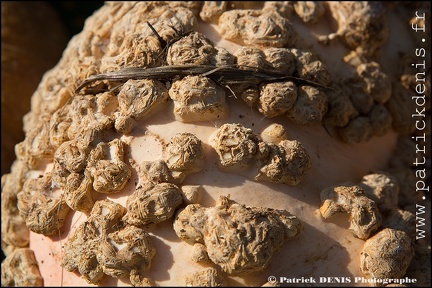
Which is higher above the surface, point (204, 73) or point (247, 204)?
point (204, 73)

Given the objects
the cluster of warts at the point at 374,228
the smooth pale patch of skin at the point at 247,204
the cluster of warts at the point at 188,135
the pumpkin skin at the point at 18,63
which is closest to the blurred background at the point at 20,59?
the pumpkin skin at the point at 18,63

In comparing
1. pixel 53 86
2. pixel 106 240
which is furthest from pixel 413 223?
pixel 53 86

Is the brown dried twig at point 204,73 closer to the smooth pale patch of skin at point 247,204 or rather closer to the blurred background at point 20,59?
the smooth pale patch of skin at point 247,204

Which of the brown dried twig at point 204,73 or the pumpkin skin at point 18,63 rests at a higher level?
the brown dried twig at point 204,73

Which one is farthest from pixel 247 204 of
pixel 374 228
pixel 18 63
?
pixel 18 63

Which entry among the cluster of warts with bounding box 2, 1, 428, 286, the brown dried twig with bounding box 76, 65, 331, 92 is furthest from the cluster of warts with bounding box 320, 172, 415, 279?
the brown dried twig with bounding box 76, 65, 331, 92

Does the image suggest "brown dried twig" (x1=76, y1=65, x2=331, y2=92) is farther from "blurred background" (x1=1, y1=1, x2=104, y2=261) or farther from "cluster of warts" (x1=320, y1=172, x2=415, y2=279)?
"blurred background" (x1=1, y1=1, x2=104, y2=261)

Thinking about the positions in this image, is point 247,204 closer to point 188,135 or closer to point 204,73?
point 188,135
